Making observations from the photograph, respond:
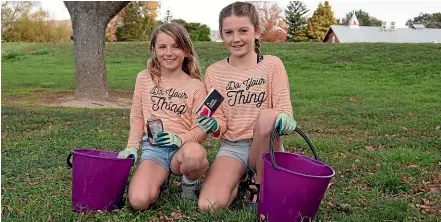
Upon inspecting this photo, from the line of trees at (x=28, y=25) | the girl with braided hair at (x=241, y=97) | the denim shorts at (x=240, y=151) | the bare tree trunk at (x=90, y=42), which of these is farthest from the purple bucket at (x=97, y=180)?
the line of trees at (x=28, y=25)

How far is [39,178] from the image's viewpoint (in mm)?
3758

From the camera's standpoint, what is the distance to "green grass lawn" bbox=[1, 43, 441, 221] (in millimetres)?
3037

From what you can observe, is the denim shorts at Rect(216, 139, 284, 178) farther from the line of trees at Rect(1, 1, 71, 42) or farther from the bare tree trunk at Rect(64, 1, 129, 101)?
the line of trees at Rect(1, 1, 71, 42)

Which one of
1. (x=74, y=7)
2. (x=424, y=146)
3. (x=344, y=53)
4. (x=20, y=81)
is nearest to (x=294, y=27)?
(x=344, y=53)

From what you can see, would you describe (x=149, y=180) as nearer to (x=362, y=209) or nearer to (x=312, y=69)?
(x=362, y=209)

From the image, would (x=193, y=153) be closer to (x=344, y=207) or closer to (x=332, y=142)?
(x=344, y=207)

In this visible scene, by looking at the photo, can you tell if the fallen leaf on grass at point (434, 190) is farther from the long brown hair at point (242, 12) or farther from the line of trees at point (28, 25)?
the line of trees at point (28, 25)

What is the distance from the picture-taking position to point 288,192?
251 cm

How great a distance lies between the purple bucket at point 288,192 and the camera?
2.47 meters

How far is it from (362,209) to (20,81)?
1194 cm

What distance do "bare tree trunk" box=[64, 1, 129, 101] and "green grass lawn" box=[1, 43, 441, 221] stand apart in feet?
3.62

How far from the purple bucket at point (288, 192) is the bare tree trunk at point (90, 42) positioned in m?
6.98

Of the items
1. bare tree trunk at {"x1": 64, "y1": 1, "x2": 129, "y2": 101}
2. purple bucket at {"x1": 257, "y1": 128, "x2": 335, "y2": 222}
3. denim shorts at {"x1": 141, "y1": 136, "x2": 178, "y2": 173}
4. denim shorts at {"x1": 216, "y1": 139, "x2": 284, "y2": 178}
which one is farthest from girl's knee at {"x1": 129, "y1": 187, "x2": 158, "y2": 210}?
bare tree trunk at {"x1": 64, "y1": 1, "x2": 129, "y2": 101}

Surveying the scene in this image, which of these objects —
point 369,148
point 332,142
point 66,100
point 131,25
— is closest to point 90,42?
point 66,100
